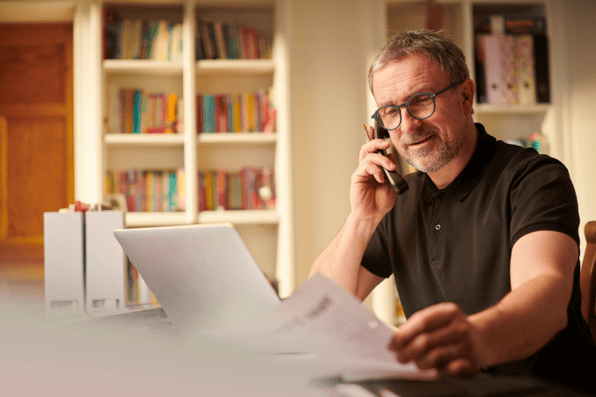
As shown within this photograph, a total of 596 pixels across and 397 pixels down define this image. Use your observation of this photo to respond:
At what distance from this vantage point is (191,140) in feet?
8.60

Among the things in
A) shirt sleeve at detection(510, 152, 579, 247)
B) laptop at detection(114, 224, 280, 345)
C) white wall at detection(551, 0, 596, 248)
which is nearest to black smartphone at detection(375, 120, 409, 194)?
shirt sleeve at detection(510, 152, 579, 247)

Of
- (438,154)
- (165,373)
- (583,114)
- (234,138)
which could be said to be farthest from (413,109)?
(583,114)

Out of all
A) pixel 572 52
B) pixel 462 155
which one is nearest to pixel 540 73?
pixel 572 52

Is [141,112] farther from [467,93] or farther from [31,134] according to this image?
[467,93]

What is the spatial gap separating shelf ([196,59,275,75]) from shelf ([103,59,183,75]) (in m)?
0.13

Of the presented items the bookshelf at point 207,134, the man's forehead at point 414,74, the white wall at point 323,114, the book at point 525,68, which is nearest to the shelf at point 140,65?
the bookshelf at point 207,134

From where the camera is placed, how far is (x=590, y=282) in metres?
1.08

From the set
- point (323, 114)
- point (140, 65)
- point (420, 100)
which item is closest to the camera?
point (420, 100)

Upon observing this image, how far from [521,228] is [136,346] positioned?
677 mm

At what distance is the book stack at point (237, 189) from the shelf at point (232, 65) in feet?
1.88

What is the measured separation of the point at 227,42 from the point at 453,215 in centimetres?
207

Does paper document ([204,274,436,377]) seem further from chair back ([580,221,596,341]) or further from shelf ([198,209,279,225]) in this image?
shelf ([198,209,279,225])

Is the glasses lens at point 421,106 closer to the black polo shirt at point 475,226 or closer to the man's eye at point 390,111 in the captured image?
the man's eye at point 390,111

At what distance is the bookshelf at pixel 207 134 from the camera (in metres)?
2.62
